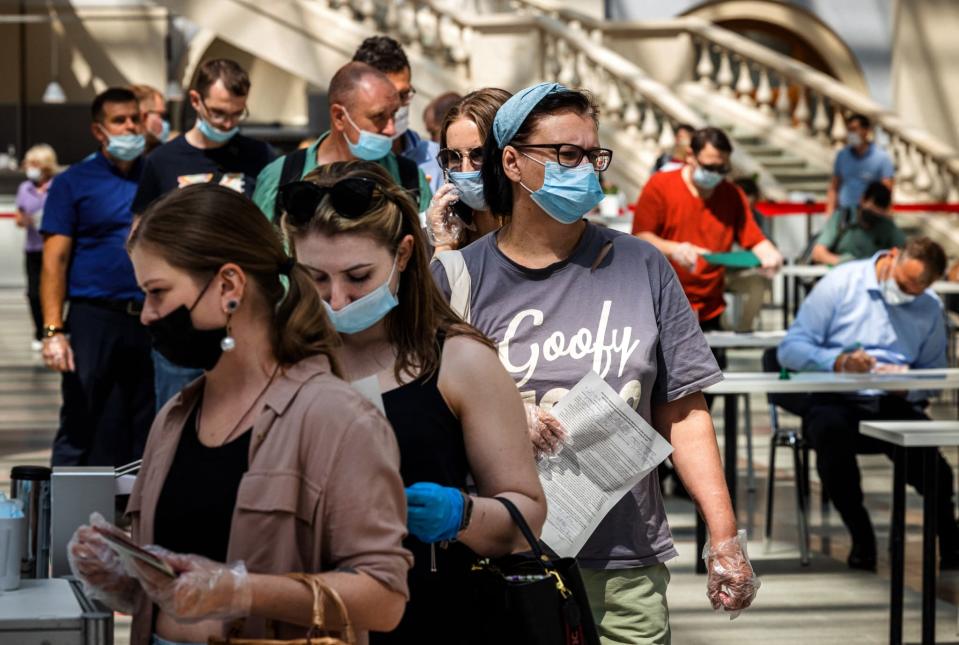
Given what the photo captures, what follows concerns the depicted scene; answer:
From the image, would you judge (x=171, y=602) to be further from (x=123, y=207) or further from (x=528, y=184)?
(x=123, y=207)

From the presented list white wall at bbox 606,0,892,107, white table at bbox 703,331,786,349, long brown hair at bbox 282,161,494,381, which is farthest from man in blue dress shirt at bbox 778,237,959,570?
white wall at bbox 606,0,892,107

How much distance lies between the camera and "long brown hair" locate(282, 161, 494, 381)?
105 inches

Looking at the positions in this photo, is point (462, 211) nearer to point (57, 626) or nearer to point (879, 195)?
point (57, 626)

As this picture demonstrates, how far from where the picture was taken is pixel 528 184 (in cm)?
328

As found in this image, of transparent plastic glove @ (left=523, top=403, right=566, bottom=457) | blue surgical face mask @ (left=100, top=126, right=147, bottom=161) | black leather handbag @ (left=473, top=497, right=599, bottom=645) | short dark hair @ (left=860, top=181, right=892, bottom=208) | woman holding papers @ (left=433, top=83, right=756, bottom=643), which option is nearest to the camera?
black leather handbag @ (left=473, top=497, right=599, bottom=645)

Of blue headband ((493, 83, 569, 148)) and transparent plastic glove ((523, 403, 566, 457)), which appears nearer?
transparent plastic glove ((523, 403, 566, 457))

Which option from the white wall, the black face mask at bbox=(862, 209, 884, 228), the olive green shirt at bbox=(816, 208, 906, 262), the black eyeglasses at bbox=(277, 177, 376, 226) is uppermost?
the white wall

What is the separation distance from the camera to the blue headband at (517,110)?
3.25 meters

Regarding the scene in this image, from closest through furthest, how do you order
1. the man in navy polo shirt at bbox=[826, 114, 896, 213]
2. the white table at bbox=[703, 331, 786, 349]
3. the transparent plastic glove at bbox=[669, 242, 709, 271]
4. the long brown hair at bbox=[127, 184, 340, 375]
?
the long brown hair at bbox=[127, 184, 340, 375], the transparent plastic glove at bbox=[669, 242, 709, 271], the white table at bbox=[703, 331, 786, 349], the man in navy polo shirt at bbox=[826, 114, 896, 213]

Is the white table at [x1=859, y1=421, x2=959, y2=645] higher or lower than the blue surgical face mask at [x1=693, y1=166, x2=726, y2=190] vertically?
lower

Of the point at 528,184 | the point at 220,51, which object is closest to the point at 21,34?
the point at 220,51

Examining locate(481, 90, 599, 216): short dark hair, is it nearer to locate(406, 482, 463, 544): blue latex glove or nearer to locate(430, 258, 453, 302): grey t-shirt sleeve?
locate(430, 258, 453, 302): grey t-shirt sleeve

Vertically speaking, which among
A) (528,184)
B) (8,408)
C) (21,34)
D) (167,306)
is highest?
(21,34)

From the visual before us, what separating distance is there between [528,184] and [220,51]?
27323mm
